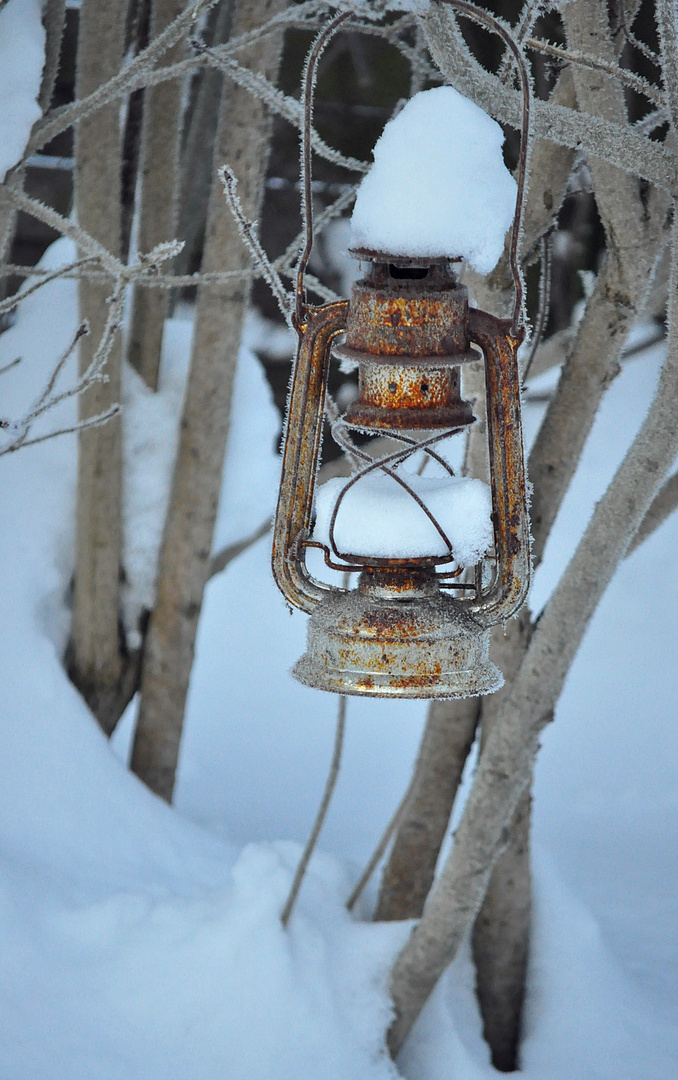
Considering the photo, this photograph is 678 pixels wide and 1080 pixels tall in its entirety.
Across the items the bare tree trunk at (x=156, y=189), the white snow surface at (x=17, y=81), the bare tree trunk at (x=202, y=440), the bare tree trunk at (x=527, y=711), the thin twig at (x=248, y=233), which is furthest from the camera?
the bare tree trunk at (x=156, y=189)

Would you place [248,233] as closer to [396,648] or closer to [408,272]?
[408,272]

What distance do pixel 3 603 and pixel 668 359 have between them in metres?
1.72

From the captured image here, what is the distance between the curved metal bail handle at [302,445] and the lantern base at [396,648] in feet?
0.20

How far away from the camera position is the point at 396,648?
980 millimetres

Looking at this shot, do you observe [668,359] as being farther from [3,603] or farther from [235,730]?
[235,730]

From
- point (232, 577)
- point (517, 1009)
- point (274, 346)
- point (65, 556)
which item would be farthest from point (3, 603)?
point (274, 346)

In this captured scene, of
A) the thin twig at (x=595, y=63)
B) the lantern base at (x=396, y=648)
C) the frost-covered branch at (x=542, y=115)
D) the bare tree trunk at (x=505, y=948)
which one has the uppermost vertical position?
the thin twig at (x=595, y=63)

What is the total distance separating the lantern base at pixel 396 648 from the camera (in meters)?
0.98

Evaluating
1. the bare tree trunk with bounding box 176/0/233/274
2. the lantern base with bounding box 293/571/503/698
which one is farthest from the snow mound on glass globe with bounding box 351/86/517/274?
the bare tree trunk with bounding box 176/0/233/274

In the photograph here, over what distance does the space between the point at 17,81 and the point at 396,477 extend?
1296mm

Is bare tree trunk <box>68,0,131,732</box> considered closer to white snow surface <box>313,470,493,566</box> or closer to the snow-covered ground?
the snow-covered ground

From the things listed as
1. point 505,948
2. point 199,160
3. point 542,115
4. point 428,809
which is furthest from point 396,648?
point 199,160

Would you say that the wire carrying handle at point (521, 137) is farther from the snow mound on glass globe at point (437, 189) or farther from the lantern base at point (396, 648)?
the lantern base at point (396, 648)

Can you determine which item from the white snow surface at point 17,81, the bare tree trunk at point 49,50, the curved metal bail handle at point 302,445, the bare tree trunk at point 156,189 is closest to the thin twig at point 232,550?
the bare tree trunk at point 156,189
